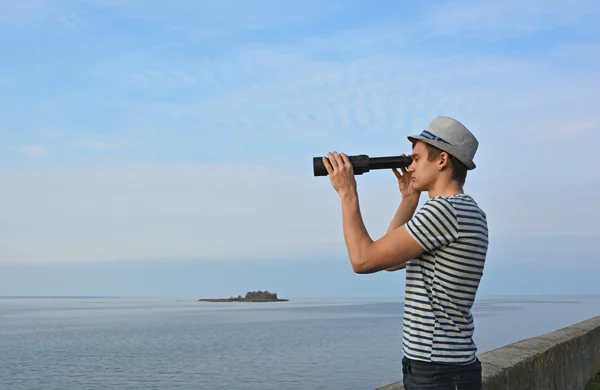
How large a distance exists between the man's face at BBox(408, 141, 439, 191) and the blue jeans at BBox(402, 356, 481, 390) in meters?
0.63

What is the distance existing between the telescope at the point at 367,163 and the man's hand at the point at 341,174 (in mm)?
38

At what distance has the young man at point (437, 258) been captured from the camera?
2.50 meters

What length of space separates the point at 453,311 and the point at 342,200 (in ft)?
1.75

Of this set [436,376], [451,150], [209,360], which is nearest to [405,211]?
[451,150]

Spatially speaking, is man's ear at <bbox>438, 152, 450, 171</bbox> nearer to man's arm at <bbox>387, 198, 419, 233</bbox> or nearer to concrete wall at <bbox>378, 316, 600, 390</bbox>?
man's arm at <bbox>387, 198, 419, 233</bbox>

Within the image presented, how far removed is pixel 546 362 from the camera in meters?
6.06

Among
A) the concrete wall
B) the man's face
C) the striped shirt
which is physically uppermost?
the man's face

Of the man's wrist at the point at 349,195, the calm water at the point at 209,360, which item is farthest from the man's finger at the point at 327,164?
the calm water at the point at 209,360

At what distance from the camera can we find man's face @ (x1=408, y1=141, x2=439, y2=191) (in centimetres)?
268

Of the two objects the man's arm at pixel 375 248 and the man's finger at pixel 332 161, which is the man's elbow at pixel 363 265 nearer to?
the man's arm at pixel 375 248

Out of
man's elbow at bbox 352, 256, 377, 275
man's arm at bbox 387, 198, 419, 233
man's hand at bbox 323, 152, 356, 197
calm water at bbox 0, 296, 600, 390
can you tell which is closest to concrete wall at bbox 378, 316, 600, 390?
man's arm at bbox 387, 198, 419, 233

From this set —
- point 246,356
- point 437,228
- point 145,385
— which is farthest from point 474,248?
point 246,356

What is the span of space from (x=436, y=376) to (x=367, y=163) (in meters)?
0.78

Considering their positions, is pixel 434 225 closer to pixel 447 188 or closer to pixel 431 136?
pixel 447 188
